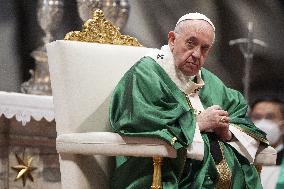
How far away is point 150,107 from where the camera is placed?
388 cm

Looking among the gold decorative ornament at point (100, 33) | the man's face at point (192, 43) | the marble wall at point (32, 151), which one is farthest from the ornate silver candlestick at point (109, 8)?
the man's face at point (192, 43)

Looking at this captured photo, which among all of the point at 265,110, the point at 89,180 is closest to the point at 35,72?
the point at 265,110

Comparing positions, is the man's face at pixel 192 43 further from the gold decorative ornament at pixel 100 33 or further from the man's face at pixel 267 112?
the man's face at pixel 267 112

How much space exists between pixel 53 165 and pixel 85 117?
1.32m

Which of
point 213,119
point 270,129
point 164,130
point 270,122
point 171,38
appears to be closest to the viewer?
point 164,130

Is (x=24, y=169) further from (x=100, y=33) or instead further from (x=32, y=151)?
(x=100, y=33)

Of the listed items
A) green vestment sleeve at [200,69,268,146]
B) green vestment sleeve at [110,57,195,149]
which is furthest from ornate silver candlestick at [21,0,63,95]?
green vestment sleeve at [110,57,195,149]

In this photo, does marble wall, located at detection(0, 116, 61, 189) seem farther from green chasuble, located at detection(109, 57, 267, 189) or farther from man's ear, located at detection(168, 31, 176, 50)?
man's ear, located at detection(168, 31, 176, 50)

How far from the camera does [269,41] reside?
638 centimetres

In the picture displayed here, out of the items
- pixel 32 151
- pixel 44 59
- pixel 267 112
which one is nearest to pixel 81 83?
pixel 32 151

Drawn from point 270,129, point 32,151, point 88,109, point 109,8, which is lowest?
point 32,151

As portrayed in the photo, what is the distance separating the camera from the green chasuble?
12.6 feet

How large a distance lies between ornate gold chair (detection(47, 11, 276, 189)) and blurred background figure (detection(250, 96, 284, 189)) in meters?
1.28

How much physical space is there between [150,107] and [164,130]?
149 millimetres
